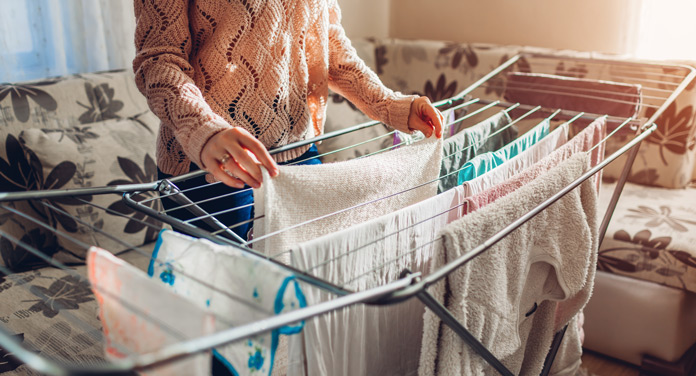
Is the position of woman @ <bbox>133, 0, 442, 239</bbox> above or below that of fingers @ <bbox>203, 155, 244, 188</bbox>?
above

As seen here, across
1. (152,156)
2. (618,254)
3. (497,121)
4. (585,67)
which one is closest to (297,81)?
(497,121)

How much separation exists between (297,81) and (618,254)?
1.18 m

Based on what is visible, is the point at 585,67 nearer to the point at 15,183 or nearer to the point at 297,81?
the point at 297,81

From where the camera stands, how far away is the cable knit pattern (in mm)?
875

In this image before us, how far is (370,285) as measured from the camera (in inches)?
34.9

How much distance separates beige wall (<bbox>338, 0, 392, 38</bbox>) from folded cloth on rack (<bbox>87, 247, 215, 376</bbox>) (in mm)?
2198

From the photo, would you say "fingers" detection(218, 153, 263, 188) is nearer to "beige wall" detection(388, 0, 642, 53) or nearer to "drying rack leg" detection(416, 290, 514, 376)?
"drying rack leg" detection(416, 290, 514, 376)

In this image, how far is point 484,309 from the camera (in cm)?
89

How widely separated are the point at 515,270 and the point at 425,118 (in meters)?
0.32

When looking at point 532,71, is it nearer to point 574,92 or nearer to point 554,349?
point 574,92

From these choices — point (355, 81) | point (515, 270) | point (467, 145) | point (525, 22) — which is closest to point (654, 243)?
point (467, 145)

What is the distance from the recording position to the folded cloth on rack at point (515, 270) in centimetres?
84

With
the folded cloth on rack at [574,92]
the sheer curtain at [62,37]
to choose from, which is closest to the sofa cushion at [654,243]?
the folded cloth on rack at [574,92]

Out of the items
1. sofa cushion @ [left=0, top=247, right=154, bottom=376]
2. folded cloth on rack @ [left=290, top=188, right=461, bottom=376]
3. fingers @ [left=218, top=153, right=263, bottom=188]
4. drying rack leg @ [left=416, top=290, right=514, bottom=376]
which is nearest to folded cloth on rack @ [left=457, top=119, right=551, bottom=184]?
folded cloth on rack @ [left=290, top=188, right=461, bottom=376]
